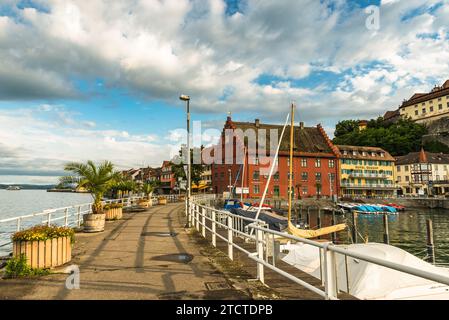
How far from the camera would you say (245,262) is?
8.62m

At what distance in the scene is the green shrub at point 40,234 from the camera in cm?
732

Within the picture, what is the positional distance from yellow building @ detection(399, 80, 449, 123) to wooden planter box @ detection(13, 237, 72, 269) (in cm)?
13092

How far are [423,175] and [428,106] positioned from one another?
42713mm

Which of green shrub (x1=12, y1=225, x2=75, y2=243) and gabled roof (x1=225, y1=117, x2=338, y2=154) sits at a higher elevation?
gabled roof (x1=225, y1=117, x2=338, y2=154)

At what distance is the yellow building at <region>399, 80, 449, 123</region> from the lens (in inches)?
4387

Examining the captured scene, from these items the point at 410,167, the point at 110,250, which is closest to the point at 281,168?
the point at 410,167

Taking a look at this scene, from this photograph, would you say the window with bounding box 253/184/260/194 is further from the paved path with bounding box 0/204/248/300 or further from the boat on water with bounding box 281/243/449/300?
the paved path with bounding box 0/204/248/300

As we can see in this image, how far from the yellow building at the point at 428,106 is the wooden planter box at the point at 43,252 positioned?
130922 mm

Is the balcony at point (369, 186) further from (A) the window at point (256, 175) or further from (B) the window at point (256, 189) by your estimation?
(B) the window at point (256, 189)

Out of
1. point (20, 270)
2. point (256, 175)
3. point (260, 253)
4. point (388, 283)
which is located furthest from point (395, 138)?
point (20, 270)

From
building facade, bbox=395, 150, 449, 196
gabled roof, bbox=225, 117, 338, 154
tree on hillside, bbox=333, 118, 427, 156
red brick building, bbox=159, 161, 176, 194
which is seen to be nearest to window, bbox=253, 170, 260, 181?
gabled roof, bbox=225, 117, 338, 154

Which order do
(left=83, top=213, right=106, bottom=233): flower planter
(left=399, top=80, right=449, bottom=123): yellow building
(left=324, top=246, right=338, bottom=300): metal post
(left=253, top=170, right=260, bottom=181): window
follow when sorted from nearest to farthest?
1. (left=324, top=246, right=338, bottom=300): metal post
2. (left=83, top=213, right=106, bottom=233): flower planter
3. (left=253, top=170, right=260, bottom=181): window
4. (left=399, top=80, right=449, bottom=123): yellow building

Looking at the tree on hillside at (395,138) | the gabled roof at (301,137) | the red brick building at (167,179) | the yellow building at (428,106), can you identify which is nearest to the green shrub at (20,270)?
the gabled roof at (301,137)

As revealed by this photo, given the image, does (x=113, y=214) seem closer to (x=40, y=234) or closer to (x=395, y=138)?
(x=40, y=234)
